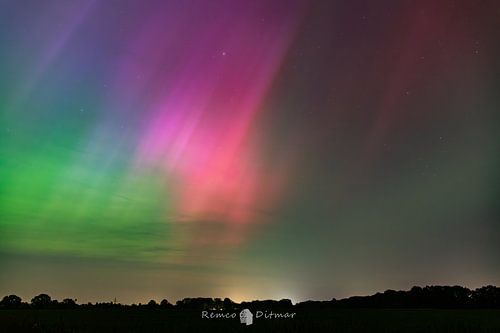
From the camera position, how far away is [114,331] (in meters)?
34.1

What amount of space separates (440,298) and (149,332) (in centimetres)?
11415

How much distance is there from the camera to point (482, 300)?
12644 cm

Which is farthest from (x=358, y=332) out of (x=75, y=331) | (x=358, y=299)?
(x=358, y=299)

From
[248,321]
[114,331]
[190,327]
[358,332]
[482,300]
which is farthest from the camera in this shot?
[482,300]

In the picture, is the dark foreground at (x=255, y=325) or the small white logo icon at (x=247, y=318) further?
the small white logo icon at (x=247, y=318)

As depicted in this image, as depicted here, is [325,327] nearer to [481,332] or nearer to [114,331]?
[481,332]

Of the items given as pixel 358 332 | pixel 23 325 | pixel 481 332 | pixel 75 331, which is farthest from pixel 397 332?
pixel 23 325

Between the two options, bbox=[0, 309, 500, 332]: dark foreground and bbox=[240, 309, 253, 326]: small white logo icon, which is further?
bbox=[240, 309, 253, 326]: small white logo icon

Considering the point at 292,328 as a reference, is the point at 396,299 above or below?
above

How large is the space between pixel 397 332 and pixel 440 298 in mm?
107504

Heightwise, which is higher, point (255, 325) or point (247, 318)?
point (247, 318)

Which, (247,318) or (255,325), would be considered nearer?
(255,325)

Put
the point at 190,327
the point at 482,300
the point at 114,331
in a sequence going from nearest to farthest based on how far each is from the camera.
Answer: the point at 114,331 < the point at 190,327 < the point at 482,300

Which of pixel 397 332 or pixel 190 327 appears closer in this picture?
pixel 397 332
